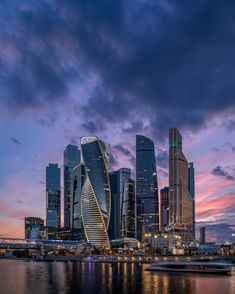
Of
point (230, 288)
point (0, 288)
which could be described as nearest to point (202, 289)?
point (230, 288)

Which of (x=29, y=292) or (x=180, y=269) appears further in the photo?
(x=180, y=269)

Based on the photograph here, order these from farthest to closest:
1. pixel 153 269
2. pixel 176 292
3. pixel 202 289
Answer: pixel 153 269
pixel 202 289
pixel 176 292

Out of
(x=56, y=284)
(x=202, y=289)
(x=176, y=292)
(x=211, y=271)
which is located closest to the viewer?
(x=176, y=292)

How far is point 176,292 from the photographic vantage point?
76688mm

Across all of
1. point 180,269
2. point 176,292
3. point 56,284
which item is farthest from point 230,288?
point 180,269

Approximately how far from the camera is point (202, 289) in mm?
82688

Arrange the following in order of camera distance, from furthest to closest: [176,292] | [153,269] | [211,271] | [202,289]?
[153,269] < [211,271] < [202,289] < [176,292]

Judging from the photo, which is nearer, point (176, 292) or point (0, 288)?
point (176, 292)

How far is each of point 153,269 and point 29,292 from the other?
72.4 meters

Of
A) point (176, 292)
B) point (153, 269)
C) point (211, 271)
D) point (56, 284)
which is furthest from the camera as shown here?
point (153, 269)

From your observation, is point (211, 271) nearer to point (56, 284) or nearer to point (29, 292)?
point (56, 284)

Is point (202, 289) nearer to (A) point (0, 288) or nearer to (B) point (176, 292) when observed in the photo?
(B) point (176, 292)

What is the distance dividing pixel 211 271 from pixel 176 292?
60.8 metres

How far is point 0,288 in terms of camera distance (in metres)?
86.5
